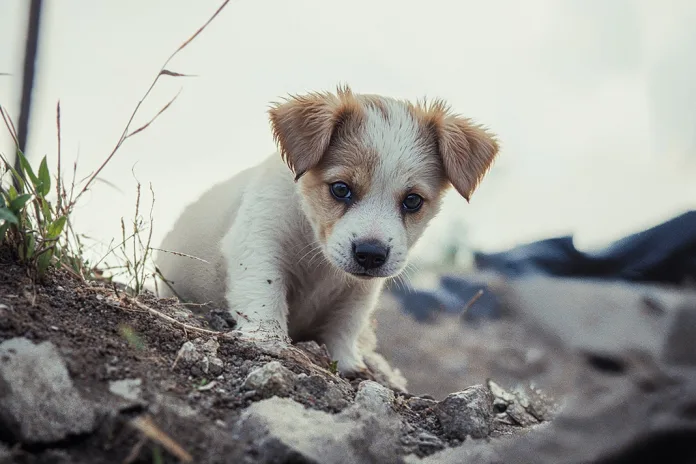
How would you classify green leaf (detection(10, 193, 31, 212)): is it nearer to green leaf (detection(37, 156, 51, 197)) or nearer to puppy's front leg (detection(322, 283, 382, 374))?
green leaf (detection(37, 156, 51, 197))

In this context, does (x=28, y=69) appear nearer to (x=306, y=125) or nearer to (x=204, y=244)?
(x=204, y=244)

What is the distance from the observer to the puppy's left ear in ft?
11.0

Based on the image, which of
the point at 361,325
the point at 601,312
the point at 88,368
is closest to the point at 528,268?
the point at 601,312

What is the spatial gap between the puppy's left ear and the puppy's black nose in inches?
25.4

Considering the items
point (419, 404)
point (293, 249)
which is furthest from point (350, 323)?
point (419, 404)

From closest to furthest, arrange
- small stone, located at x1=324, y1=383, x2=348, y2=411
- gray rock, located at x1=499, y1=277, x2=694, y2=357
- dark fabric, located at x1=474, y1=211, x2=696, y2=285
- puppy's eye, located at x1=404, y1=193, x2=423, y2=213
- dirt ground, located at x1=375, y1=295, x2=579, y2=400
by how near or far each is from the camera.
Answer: small stone, located at x1=324, y1=383, x2=348, y2=411 → gray rock, located at x1=499, y1=277, x2=694, y2=357 → puppy's eye, located at x1=404, y1=193, x2=423, y2=213 → dark fabric, located at x1=474, y1=211, x2=696, y2=285 → dirt ground, located at x1=375, y1=295, x2=579, y2=400

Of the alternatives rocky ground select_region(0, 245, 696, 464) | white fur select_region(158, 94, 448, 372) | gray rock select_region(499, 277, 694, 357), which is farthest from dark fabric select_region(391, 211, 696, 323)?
white fur select_region(158, 94, 448, 372)

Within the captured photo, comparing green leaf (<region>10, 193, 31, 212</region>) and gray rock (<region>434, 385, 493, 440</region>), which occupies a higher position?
green leaf (<region>10, 193, 31, 212</region>)

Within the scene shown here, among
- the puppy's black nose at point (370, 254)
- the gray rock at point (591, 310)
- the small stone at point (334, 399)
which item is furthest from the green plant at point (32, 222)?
the gray rock at point (591, 310)

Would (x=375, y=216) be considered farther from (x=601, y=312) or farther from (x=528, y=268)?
(x=528, y=268)

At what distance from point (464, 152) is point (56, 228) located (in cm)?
203

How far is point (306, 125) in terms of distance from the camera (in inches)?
127

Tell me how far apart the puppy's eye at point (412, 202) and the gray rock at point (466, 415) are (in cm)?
118

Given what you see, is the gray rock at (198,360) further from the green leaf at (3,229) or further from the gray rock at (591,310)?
the gray rock at (591,310)
